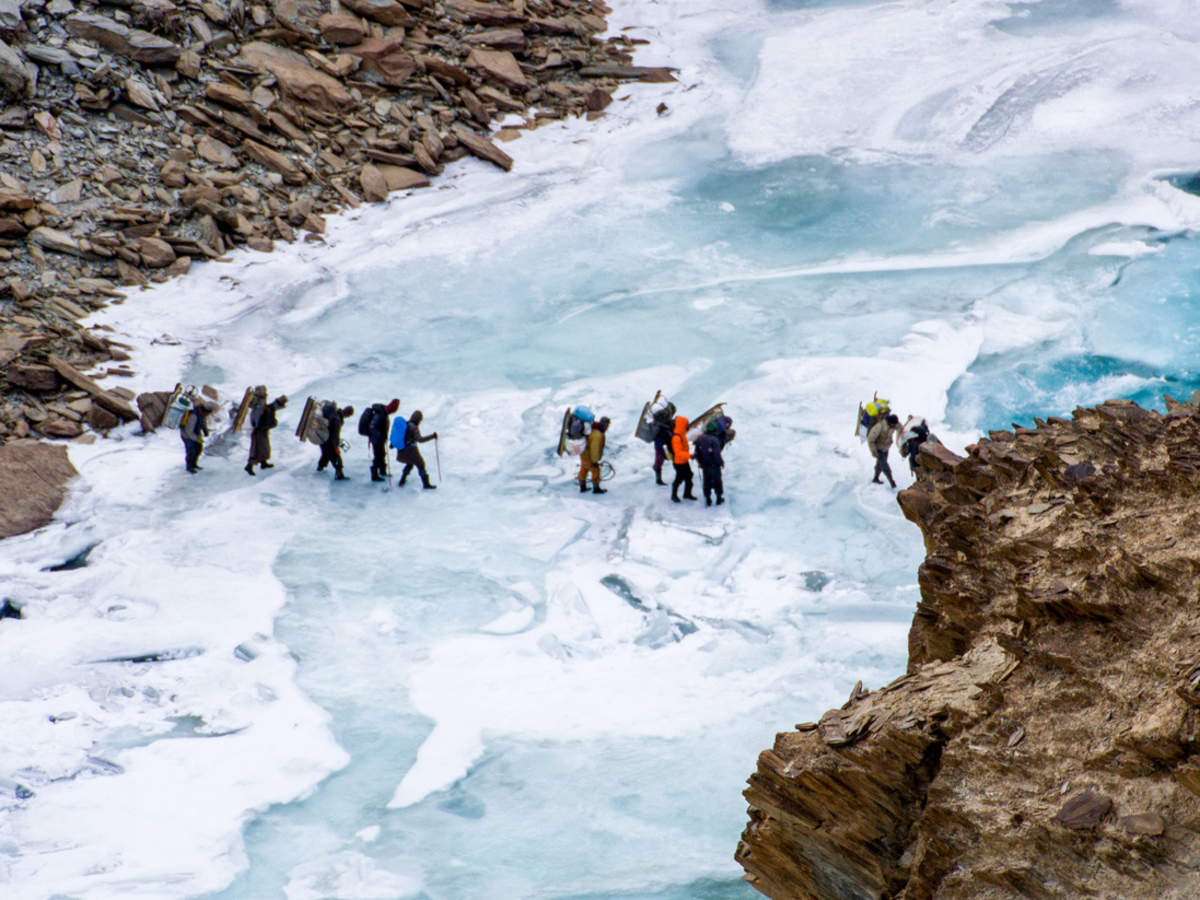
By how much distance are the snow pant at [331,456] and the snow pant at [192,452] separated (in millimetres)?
1576

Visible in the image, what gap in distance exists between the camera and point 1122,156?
21.6 metres

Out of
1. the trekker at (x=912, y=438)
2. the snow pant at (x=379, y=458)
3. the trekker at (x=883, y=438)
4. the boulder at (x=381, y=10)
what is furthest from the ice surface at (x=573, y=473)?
the boulder at (x=381, y=10)

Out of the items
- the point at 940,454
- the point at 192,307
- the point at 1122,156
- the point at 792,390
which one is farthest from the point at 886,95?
the point at 940,454

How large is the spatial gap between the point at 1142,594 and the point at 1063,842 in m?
1.26

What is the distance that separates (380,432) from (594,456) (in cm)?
275

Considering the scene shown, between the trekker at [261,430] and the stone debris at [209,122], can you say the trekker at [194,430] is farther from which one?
the stone debris at [209,122]

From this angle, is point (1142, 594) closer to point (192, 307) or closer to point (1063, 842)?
point (1063, 842)

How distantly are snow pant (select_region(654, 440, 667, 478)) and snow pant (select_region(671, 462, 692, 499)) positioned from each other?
A: 323mm

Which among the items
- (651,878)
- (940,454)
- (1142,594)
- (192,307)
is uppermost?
(192,307)

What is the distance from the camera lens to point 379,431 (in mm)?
14398

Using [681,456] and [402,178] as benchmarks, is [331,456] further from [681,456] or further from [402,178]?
[402,178]

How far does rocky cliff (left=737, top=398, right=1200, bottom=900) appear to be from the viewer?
458 centimetres

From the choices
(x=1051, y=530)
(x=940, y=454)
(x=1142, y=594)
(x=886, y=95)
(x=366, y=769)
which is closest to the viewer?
(x=1142, y=594)

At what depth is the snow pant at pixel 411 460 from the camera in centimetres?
1428
